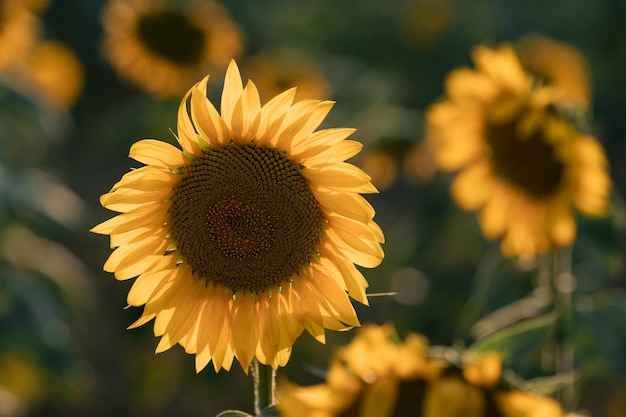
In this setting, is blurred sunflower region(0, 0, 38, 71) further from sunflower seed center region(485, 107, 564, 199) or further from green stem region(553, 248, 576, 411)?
green stem region(553, 248, 576, 411)

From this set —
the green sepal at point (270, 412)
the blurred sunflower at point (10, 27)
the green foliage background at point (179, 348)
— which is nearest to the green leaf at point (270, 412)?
the green sepal at point (270, 412)

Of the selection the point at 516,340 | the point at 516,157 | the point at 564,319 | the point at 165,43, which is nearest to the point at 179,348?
the point at 165,43

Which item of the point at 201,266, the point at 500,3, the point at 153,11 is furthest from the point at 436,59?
the point at 201,266

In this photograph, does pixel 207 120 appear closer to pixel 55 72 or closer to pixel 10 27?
pixel 10 27

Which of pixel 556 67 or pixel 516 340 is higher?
pixel 556 67

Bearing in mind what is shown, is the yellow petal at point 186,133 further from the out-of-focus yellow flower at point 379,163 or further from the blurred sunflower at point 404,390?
the out-of-focus yellow flower at point 379,163

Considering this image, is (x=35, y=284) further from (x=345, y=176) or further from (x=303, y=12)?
(x=303, y=12)
